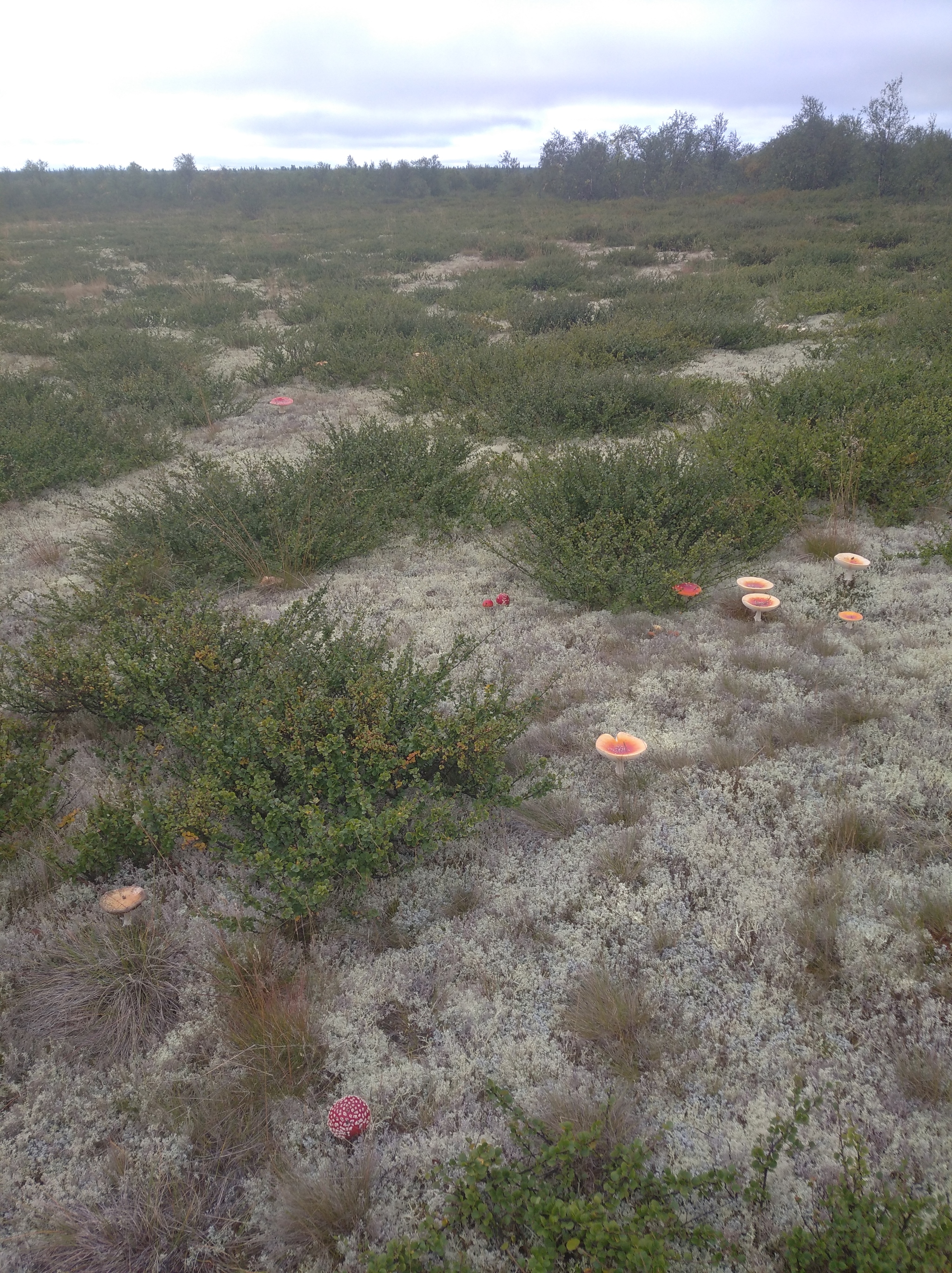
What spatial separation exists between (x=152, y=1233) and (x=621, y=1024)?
1.36 meters

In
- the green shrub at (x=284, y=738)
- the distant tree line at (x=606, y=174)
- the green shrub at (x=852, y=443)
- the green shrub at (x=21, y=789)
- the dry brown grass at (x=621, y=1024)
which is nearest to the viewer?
the dry brown grass at (x=621, y=1024)

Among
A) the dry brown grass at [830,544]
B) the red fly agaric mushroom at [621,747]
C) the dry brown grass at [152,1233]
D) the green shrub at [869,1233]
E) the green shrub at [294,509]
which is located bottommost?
the dry brown grass at [152,1233]

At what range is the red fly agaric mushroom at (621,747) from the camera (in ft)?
9.93

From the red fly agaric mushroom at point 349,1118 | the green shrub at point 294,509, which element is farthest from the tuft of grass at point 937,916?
the green shrub at point 294,509

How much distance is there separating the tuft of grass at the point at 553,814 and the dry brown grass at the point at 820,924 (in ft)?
2.95

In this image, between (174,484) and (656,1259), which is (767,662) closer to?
(656,1259)

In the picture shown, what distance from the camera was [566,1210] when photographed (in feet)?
5.21

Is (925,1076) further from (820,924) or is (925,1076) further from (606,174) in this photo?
(606,174)

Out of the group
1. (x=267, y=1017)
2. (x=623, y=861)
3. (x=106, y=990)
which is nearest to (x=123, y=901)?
(x=106, y=990)

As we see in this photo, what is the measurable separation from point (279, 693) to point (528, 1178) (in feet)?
6.45

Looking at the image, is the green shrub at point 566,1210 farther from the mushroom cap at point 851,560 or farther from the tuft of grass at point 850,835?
the mushroom cap at point 851,560

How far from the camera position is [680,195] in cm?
3241

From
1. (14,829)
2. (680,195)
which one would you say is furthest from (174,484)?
(680,195)

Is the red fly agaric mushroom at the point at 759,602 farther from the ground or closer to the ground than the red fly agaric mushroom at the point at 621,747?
farther from the ground
